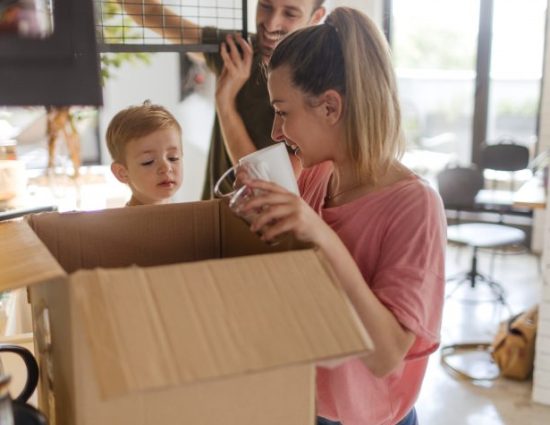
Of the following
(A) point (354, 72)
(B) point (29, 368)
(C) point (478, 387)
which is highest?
(A) point (354, 72)

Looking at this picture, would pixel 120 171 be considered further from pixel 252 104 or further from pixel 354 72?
pixel 354 72

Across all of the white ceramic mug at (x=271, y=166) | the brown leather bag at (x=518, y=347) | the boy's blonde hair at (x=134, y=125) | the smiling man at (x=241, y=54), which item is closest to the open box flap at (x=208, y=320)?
the white ceramic mug at (x=271, y=166)

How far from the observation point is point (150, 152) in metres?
1.62

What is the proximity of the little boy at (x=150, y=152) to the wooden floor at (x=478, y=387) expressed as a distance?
1851 mm

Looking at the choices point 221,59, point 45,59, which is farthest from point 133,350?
point 221,59

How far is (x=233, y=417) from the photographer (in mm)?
683

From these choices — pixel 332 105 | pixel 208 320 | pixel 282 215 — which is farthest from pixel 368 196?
pixel 208 320

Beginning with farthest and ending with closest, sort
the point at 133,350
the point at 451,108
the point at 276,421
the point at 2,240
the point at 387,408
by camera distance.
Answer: the point at 451,108, the point at 387,408, the point at 2,240, the point at 276,421, the point at 133,350

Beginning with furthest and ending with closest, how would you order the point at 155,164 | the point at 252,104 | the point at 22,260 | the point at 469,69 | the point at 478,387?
1. the point at 469,69
2. the point at 478,387
3. the point at 252,104
4. the point at 155,164
5. the point at 22,260

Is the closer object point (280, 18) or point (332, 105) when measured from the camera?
point (332, 105)

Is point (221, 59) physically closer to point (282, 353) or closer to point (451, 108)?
point (282, 353)

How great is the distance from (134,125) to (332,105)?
74cm

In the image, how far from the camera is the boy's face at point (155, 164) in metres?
1.60

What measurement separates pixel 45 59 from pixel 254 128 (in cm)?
112
